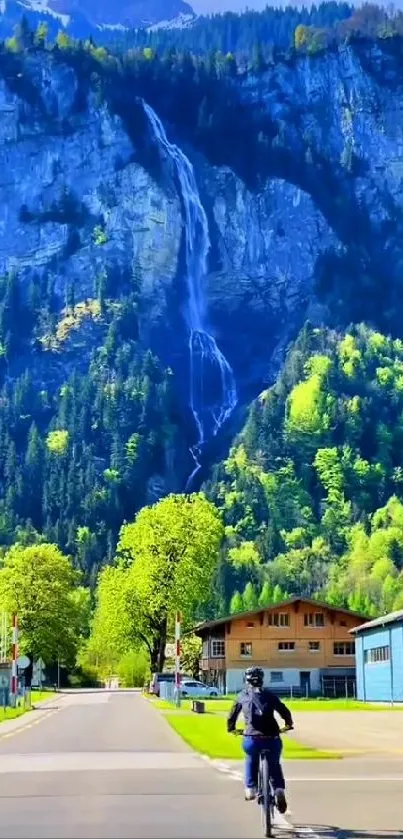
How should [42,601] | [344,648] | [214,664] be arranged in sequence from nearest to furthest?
[42,601] < [214,664] < [344,648]

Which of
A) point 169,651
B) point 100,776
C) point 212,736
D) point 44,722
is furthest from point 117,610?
point 100,776

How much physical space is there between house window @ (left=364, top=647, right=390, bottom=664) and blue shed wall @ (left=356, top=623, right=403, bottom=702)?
0.20 meters

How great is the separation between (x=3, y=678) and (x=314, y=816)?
148ft

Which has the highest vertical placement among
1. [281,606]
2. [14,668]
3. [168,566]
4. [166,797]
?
[168,566]

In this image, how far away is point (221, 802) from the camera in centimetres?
1577

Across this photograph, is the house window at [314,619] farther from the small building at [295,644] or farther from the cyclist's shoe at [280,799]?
the cyclist's shoe at [280,799]

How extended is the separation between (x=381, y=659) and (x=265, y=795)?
2347 inches

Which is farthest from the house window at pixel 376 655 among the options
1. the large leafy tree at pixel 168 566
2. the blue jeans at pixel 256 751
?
the blue jeans at pixel 256 751

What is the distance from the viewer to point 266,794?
42.7ft

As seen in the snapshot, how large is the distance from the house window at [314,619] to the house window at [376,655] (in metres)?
23.0

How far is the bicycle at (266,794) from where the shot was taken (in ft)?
41.8

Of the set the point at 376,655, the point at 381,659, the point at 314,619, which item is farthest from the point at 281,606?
the point at 381,659

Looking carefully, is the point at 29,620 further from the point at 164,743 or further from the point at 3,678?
the point at 164,743

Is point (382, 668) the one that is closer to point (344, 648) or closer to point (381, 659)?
point (381, 659)
